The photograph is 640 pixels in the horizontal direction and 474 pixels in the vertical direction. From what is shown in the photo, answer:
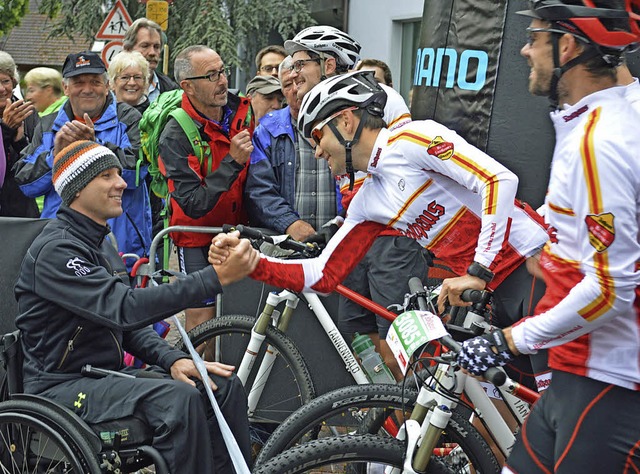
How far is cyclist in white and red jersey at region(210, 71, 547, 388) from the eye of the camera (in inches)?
165

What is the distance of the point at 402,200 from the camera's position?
4.32 m

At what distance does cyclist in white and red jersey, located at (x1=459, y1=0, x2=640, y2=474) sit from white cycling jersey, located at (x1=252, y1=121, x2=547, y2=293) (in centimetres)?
105

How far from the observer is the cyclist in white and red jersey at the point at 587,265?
2711 millimetres

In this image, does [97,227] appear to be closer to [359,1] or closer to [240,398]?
[240,398]

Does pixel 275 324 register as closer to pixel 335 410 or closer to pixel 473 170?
pixel 335 410

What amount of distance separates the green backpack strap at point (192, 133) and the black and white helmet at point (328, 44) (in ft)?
2.47

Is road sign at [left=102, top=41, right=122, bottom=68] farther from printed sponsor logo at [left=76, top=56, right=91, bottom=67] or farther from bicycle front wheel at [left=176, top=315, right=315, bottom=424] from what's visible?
bicycle front wheel at [left=176, top=315, right=315, bottom=424]

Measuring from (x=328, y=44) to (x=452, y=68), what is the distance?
0.74 meters

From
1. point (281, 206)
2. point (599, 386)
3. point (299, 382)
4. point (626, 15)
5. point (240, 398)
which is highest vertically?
point (626, 15)

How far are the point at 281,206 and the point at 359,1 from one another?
→ 1279 cm

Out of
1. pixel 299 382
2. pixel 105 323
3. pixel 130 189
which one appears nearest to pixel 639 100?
pixel 105 323

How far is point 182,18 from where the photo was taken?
20.0 metres

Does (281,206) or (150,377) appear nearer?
(150,377)

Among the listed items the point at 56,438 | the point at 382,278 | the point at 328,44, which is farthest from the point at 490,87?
the point at 56,438
